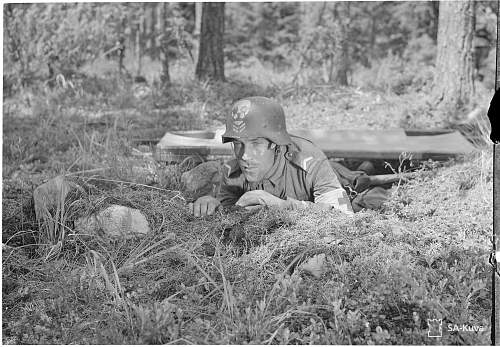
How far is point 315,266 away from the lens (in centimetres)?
320

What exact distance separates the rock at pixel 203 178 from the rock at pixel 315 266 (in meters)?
1.31

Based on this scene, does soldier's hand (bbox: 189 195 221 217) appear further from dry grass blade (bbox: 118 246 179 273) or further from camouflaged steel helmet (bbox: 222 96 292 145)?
dry grass blade (bbox: 118 246 179 273)

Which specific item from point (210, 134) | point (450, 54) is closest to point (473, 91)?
point (450, 54)

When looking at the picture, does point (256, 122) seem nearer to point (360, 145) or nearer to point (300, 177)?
point (300, 177)

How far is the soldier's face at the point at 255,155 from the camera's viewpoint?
3.93m

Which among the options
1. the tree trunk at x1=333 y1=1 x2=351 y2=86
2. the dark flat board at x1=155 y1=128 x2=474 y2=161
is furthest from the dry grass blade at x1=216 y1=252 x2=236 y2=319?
the tree trunk at x1=333 y1=1 x2=351 y2=86

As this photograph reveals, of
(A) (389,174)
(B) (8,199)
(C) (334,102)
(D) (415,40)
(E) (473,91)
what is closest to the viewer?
(B) (8,199)

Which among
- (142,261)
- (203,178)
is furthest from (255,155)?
(142,261)

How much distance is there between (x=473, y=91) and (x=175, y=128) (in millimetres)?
3182

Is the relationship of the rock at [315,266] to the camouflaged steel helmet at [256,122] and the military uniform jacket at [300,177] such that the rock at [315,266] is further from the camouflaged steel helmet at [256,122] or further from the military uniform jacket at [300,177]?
the camouflaged steel helmet at [256,122]

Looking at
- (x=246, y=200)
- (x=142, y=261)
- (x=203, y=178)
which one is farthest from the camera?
(x=203, y=178)

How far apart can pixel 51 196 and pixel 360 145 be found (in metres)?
2.68

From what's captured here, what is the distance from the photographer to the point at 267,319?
9.50ft

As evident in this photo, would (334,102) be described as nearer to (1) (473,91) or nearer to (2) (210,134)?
(1) (473,91)
